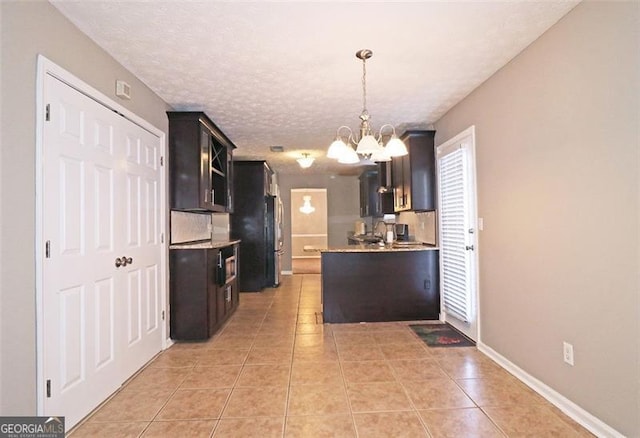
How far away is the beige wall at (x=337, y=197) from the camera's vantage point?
9016 mm

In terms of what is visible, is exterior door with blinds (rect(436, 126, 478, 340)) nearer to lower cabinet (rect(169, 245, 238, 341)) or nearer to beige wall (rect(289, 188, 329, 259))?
lower cabinet (rect(169, 245, 238, 341))

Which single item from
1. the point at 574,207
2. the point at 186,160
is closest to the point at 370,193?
the point at 186,160

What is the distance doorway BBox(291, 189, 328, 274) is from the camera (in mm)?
9453

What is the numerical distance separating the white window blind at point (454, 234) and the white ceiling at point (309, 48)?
2.28 feet

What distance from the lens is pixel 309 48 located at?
8.16ft

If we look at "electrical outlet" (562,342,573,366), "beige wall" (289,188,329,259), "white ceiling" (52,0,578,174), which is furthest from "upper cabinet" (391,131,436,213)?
"beige wall" (289,188,329,259)

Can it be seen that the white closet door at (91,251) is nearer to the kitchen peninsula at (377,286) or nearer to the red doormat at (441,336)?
the kitchen peninsula at (377,286)

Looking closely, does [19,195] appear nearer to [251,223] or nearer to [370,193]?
[251,223]

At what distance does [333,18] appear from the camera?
6.98ft

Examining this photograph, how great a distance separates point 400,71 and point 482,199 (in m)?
1.41

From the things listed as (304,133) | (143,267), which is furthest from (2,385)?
(304,133)

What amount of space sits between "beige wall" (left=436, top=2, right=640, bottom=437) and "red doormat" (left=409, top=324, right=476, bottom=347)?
21.3 inches

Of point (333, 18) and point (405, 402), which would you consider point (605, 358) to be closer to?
point (405, 402)

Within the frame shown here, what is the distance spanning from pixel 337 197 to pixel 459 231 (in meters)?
5.58
